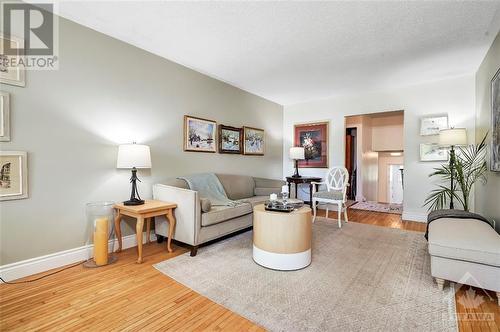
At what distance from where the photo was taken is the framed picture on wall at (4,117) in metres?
1.99

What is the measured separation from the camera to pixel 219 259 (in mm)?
2494

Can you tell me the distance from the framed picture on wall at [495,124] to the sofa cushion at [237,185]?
327 centimetres

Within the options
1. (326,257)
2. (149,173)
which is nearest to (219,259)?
(326,257)

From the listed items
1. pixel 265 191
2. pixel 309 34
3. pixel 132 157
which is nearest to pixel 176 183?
pixel 132 157

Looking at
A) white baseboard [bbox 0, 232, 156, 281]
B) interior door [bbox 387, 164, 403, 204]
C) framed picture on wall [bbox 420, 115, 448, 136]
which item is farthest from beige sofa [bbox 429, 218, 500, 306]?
interior door [bbox 387, 164, 403, 204]

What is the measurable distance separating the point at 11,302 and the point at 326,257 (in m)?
2.73

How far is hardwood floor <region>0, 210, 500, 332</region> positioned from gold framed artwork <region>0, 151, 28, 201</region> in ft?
2.55

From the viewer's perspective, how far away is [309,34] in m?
2.62

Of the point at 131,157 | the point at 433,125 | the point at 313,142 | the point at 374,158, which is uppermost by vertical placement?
the point at 433,125

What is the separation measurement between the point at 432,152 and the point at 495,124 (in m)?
1.46

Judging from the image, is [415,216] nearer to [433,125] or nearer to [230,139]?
[433,125]

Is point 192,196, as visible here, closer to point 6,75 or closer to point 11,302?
point 11,302

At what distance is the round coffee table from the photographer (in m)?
2.23

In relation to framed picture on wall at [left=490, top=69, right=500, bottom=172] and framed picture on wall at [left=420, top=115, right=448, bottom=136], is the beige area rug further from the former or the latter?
framed picture on wall at [left=420, top=115, right=448, bottom=136]
